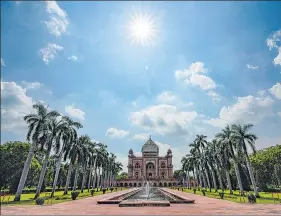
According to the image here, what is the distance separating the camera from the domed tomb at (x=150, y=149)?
108312 millimetres

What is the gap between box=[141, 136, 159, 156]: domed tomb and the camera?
108 meters

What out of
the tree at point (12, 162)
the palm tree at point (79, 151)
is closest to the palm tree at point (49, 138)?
the palm tree at point (79, 151)

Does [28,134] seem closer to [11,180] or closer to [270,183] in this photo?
[11,180]

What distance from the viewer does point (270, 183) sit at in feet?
168

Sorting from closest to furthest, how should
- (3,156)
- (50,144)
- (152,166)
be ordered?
(50,144) → (3,156) → (152,166)

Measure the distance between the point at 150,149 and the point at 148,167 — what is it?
8.44 metres

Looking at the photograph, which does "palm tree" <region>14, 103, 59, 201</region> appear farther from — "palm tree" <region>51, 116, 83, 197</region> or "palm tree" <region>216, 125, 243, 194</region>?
"palm tree" <region>216, 125, 243, 194</region>

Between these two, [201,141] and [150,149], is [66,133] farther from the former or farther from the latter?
[150,149]

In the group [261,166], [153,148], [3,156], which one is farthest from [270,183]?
[153,148]

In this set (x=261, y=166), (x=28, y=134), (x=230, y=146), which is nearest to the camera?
(x=28, y=134)

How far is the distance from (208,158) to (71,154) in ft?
94.8

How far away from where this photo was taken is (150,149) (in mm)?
110250

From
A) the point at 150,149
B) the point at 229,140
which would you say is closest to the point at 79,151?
the point at 229,140

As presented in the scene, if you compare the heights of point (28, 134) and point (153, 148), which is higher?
point (153, 148)
